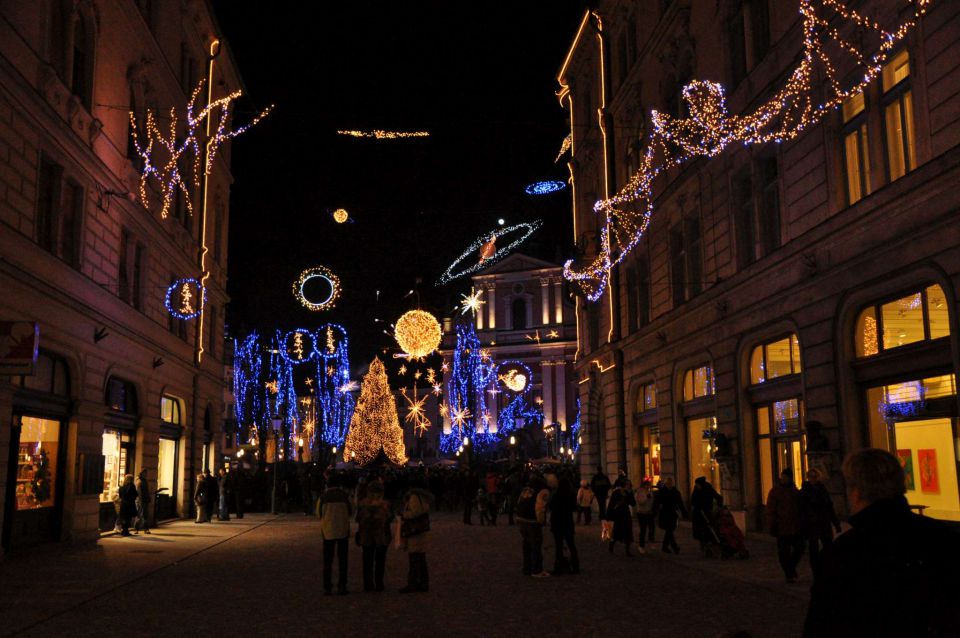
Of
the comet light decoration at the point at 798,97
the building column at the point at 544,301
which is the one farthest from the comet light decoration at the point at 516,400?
the comet light decoration at the point at 798,97

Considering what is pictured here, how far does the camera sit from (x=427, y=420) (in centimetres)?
9644

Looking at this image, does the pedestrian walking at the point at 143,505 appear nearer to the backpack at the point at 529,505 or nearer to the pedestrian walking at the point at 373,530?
the pedestrian walking at the point at 373,530

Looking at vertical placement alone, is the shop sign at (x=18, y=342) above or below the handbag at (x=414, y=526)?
above

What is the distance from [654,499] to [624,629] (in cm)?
1047

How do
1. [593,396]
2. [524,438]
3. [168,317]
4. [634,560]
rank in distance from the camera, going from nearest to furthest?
1. [634,560]
2. [168,317]
3. [593,396]
4. [524,438]

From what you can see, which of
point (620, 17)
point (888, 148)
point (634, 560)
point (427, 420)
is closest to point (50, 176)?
point (634, 560)

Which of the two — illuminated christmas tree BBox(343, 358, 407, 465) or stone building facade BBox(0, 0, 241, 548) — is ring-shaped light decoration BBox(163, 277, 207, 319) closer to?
stone building facade BBox(0, 0, 241, 548)

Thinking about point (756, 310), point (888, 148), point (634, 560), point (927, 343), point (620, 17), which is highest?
point (620, 17)

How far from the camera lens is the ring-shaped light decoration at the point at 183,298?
28891 millimetres

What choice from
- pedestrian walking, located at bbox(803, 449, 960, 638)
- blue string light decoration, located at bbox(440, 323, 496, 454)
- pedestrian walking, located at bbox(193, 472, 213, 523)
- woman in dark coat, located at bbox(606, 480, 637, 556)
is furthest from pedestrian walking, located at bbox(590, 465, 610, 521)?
blue string light decoration, located at bbox(440, 323, 496, 454)

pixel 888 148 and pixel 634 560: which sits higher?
pixel 888 148

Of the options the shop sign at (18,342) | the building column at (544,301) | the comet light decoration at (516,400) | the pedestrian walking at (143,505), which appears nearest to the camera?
the shop sign at (18,342)

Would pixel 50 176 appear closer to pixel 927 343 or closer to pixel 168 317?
pixel 168 317

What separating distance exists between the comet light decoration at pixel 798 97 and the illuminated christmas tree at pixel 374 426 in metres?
29.0
